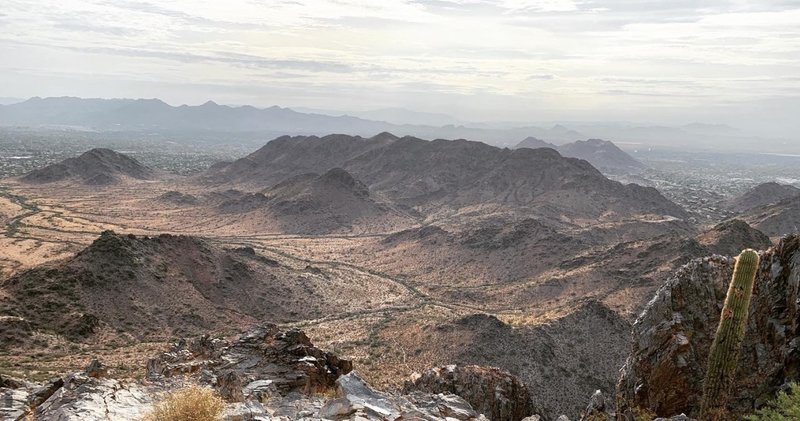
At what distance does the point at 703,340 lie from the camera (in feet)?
49.9

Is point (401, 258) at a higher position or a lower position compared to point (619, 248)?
lower

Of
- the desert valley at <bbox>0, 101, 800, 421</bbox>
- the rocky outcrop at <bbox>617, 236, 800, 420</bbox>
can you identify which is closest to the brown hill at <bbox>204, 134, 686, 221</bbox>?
the desert valley at <bbox>0, 101, 800, 421</bbox>

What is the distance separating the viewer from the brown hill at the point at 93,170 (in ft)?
437

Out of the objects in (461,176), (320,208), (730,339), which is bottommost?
(320,208)

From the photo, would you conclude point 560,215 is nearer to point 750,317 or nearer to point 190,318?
point 190,318

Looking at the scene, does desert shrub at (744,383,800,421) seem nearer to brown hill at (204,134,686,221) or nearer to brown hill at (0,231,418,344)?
brown hill at (0,231,418,344)

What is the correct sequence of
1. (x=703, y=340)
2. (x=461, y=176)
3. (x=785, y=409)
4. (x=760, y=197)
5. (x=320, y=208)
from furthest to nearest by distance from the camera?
(x=760, y=197), (x=461, y=176), (x=320, y=208), (x=703, y=340), (x=785, y=409)

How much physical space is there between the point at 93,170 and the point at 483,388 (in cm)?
14715

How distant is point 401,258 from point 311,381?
61.2 metres

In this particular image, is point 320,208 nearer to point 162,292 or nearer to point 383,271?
point 383,271

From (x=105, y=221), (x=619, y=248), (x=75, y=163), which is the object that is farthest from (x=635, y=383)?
(x=75, y=163)

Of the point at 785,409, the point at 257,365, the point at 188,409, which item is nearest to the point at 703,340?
the point at 785,409

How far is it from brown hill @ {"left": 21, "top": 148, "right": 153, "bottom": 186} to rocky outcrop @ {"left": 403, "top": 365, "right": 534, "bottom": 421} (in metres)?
137

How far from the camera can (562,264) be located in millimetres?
65062
